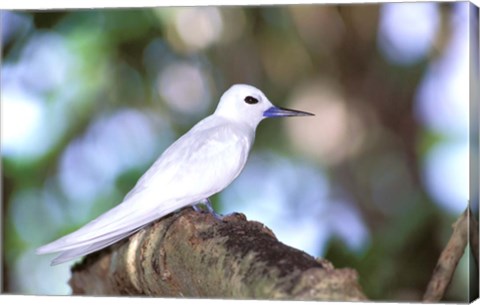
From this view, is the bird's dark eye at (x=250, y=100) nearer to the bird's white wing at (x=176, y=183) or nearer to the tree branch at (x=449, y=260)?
the bird's white wing at (x=176, y=183)

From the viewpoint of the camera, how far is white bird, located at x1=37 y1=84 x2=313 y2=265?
458 cm

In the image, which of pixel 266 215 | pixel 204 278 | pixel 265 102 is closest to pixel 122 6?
pixel 265 102

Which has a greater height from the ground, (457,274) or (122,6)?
(122,6)

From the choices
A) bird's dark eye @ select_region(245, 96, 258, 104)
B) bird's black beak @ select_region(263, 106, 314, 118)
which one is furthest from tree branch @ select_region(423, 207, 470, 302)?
bird's dark eye @ select_region(245, 96, 258, 104)

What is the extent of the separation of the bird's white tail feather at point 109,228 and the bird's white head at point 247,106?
78 cm

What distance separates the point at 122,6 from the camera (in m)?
5.64

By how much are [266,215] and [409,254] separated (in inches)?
35.7

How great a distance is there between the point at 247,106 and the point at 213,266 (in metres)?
1.90

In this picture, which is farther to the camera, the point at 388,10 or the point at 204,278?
the point at 388,10

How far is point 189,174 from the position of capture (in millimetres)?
4816

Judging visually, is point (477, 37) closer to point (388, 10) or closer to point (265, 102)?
point (388, 10)

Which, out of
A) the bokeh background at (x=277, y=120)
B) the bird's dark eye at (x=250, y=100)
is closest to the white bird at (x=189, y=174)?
the bird's dark eye at (x=250, y=100)

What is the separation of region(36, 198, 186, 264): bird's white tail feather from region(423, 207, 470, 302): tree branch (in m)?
1.40

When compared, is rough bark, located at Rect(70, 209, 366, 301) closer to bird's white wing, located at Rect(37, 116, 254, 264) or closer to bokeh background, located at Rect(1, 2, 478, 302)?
bird's white wing, located at Rect(37, 116, 254, 264)
